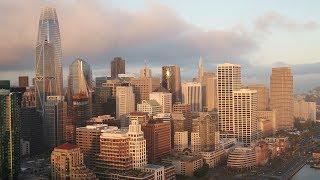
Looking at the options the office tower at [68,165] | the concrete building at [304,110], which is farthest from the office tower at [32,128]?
the concrete building at [304,110]

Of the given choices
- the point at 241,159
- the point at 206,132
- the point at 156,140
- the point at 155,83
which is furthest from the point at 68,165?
the point at 155,83

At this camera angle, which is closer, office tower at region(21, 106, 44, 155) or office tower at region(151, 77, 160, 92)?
office tower at region(21, 106, 44, 155)

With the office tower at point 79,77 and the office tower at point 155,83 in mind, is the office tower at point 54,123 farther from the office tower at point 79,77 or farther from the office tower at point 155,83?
the office tower at point 155,83

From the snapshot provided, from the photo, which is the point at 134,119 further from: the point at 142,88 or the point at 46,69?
the point at 46,69

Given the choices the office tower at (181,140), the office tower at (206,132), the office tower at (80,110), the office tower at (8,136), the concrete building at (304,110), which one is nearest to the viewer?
the office tower at (8,136)

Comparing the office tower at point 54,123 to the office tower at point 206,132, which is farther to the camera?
the office tower at point 54,123

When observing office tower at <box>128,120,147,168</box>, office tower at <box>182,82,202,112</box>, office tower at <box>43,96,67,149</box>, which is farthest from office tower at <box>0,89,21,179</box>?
office tower at <box>182,82,202,112</box>

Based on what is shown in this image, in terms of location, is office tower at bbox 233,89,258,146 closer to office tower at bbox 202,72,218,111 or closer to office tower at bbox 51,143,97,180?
office tower at bbox 202,72,218,111
